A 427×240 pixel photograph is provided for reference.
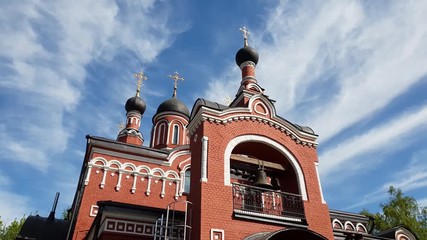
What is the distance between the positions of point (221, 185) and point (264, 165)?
1.77 m

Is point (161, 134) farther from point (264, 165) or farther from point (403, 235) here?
point (403, 235)

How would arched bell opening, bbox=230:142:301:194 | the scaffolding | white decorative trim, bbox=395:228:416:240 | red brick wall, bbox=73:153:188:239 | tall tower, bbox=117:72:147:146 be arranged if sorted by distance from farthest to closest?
1. tall tower, bbox=117:72:147:146
2. white decorative trim, bbox=395:228:416:240
3. red brick wall, bbox=73:153:188:239
4. arched bell opening, bbox=230:142:301:194
5. the scaffolding

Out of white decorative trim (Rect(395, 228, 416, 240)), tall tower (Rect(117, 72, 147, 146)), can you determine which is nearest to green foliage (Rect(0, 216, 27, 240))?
tall tower (Rect(117, 72, 147, 146))

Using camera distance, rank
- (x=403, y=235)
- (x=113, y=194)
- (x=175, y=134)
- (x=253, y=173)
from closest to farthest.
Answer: (x=253, y=173), (x=113, y=194), (x=403, y=235), (x=175, y=134)

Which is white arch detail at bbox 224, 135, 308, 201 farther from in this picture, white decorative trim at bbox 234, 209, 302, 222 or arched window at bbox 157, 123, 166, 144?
arched window at bbox 157, 123, 166, 144

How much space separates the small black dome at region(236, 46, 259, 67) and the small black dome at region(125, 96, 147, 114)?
7.91 meters

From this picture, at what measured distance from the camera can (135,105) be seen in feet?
59.1

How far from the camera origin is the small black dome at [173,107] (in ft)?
59.7

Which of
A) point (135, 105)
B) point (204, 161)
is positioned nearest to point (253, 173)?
point (204, 161)

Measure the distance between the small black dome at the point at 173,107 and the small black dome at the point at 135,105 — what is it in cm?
90

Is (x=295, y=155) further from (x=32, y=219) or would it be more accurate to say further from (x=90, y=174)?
(x=32, y=219)

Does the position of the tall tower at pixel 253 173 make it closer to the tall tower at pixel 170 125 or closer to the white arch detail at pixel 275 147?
the white arch detail at pixel 275 147

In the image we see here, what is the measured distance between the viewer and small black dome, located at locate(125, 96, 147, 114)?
709 inches

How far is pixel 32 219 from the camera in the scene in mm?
11055
